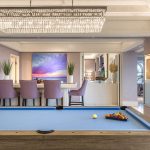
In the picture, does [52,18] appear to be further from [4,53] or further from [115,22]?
[4,53]

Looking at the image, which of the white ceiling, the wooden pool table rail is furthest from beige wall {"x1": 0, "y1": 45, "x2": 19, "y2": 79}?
the wooden pool table rail

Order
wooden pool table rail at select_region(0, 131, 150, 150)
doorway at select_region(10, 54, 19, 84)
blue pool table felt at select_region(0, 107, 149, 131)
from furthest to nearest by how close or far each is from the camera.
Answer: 1. doorway at select_region(10, 54, 19, 84)
2. blue pool table felt at select_region(0, 107, 149, 131)
3. wooden pool table rail at select_region(0, 131, 150, 150)

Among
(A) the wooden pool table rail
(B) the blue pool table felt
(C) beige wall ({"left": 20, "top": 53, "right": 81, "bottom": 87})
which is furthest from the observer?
(C) beige wall ({"left": 20, "top": 53, "right": 81, "bottom": 87})

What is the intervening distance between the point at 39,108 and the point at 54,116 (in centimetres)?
61

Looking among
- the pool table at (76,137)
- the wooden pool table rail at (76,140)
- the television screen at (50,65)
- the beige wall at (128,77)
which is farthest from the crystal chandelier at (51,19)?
the television screen at (50,65)

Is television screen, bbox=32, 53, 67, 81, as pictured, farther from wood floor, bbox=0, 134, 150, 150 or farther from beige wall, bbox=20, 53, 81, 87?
wood floor, bbox=0, 134, 150, 150

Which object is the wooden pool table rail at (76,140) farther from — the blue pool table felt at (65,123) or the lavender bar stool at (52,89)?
the lavender bar stool at (52,89)

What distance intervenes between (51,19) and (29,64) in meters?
7.11

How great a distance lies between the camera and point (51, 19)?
3289 mm

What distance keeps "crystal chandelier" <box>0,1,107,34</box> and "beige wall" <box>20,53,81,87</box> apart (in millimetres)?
6242

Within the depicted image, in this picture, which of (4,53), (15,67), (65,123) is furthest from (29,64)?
(65,123)

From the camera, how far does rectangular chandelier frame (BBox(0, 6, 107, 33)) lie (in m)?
3.01

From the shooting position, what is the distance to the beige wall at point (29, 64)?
1006cm

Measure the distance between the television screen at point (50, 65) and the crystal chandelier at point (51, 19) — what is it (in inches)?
249
